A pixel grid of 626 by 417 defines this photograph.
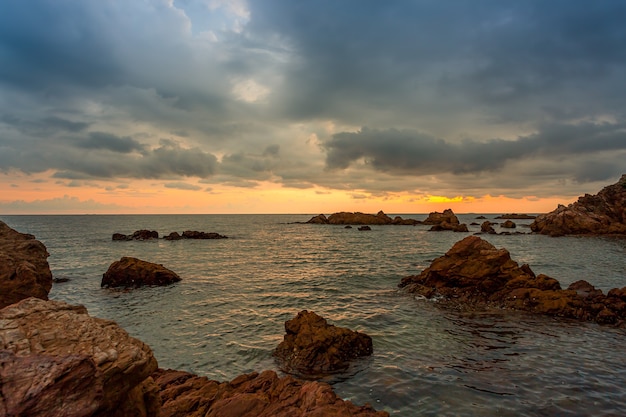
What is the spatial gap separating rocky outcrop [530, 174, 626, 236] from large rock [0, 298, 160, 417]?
330 feet

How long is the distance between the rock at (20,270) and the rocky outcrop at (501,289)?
22325mm

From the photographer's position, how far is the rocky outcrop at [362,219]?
539ft

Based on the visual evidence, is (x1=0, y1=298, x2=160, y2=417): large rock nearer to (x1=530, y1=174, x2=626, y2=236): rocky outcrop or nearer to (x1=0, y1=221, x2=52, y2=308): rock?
(x1=0, y1=221, x2=52, y2=308): rock

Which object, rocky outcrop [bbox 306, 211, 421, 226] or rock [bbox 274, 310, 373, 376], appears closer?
rock [bbox 274, 310, 373, 376]

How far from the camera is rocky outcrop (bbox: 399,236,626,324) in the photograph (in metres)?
19.2

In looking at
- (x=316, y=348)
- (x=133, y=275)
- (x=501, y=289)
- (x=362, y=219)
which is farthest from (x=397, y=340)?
(x=362, y=219)

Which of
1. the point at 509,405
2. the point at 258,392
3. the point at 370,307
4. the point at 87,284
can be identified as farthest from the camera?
the point at 87,284

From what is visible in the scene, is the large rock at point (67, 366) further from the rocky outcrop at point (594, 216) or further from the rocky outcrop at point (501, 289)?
the rocky outcrop at point (594, 216)

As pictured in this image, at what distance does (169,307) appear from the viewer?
22.5 meters

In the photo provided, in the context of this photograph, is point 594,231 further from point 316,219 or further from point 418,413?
point 316,219

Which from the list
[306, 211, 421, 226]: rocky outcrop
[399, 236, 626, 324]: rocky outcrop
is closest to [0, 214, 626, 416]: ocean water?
[399, 236, 626, 324]: rocky outcrop

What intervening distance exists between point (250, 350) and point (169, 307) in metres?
10.2

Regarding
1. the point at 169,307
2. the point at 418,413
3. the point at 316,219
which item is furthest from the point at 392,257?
the point at 316,219

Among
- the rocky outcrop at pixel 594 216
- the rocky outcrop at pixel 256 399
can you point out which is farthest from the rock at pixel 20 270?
the rocky outcrop at pixel 594 216
